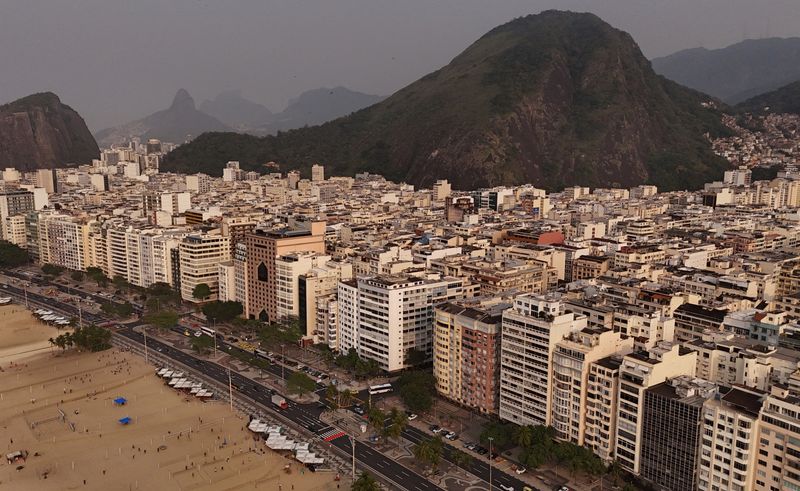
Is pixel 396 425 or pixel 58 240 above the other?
pixel 58 240

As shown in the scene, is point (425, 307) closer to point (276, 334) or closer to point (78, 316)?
point (276, 334)

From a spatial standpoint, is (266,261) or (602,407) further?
(266,261)

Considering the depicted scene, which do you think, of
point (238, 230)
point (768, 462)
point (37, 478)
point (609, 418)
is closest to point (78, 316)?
point (238, 230)

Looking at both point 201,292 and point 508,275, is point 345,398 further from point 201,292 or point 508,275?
point 201,292

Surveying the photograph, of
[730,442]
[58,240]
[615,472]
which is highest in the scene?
[58,240]

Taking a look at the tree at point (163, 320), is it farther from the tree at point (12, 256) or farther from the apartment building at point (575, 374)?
the tree at point (12, 256)

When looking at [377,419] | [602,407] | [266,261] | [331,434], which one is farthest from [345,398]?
[266,261]

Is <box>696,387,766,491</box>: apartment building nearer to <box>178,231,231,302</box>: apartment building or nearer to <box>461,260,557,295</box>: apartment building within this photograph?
<box>461,260,557,295</box>: apartment building
